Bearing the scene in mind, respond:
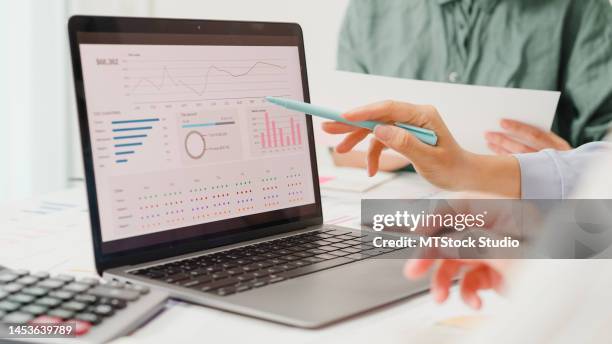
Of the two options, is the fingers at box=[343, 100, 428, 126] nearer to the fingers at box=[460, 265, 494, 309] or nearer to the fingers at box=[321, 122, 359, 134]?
the fingers at box=[321, 122, 359, 134]

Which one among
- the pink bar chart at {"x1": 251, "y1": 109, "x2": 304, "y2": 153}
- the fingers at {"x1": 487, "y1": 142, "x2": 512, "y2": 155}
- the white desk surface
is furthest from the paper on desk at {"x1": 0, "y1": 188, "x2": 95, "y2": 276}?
the fingers at {"x1": 487, "y1": 142, "x2": 512, "y2": 155}

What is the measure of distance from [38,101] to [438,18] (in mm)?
1210

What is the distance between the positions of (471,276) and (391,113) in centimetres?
34

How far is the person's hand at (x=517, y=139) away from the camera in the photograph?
3.89 feet

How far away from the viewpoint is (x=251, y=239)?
778mm

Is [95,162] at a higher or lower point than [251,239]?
higher

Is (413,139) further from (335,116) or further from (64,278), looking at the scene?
(64,278)

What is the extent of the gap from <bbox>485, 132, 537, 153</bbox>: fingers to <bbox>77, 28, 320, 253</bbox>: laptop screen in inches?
18.8

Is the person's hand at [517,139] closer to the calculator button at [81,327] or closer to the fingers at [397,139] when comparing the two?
the fingers at [397,139]

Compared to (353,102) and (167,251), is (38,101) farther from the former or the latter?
(167,251)

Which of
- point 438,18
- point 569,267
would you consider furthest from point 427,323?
point 438,18

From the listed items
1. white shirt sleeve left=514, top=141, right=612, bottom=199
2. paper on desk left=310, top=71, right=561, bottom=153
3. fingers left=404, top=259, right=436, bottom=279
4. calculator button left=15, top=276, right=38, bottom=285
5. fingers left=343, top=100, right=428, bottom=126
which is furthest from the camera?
paper on desk left=310, top=71, right=561, bottom=153

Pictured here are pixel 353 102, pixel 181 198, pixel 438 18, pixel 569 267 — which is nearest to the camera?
pixel 569 267

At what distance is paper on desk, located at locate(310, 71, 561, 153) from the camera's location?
1.14 metres
